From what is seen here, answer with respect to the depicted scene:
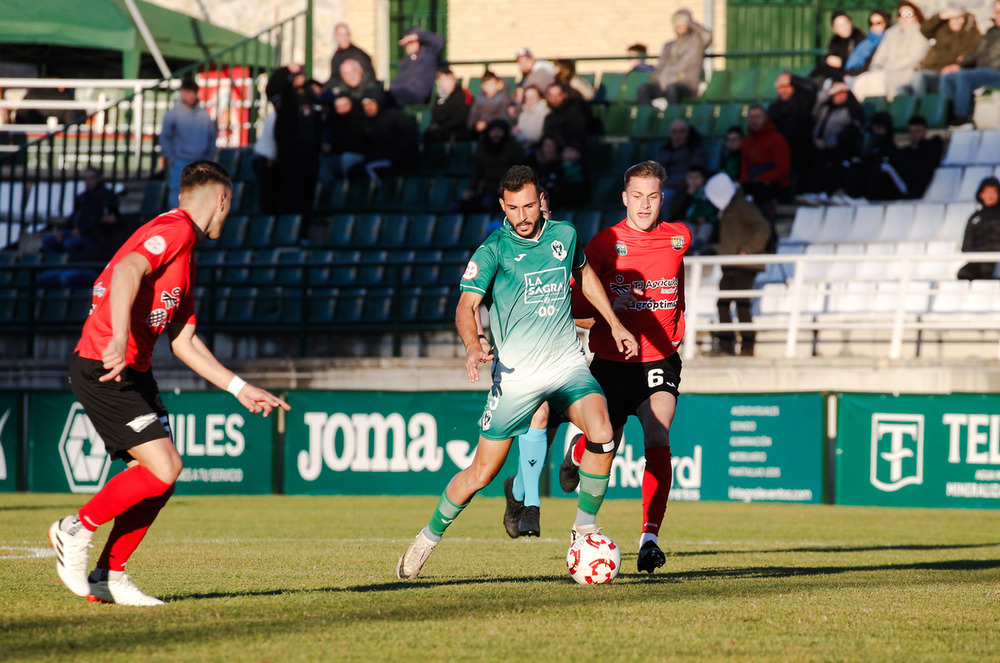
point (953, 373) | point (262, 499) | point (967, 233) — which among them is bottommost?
point (262, 499)

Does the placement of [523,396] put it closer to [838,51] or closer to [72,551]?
[72,551]

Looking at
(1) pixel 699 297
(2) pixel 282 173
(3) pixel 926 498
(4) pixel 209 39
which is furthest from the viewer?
(4) pixel 209 39

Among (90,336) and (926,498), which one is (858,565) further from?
(926,498)

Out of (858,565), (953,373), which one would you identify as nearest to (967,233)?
(953,373)

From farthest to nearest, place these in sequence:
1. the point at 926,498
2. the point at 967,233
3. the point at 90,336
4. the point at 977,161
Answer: the point at 977,161
the point at 967,233
the point at 926,498
the point at 90,336

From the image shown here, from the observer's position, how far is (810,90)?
66.1 feet

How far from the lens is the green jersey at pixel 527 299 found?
7.47 m

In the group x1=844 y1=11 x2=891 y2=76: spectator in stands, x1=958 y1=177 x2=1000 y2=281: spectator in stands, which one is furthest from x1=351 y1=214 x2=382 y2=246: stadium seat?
x1=958 y1=177 x2=1000 y2=281: spectator in stands

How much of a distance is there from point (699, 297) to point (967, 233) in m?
3.36

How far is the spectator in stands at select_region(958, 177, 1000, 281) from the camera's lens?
1683 centimetres

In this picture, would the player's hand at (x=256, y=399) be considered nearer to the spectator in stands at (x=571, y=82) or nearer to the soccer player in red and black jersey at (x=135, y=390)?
the soccer player in red and black jersey at (x=135, y=390)

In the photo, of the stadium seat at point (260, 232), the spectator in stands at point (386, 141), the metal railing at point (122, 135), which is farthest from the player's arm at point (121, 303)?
the spectator in stands at point (386, 141)

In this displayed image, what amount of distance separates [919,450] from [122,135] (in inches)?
588

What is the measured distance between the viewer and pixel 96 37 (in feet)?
82.1
